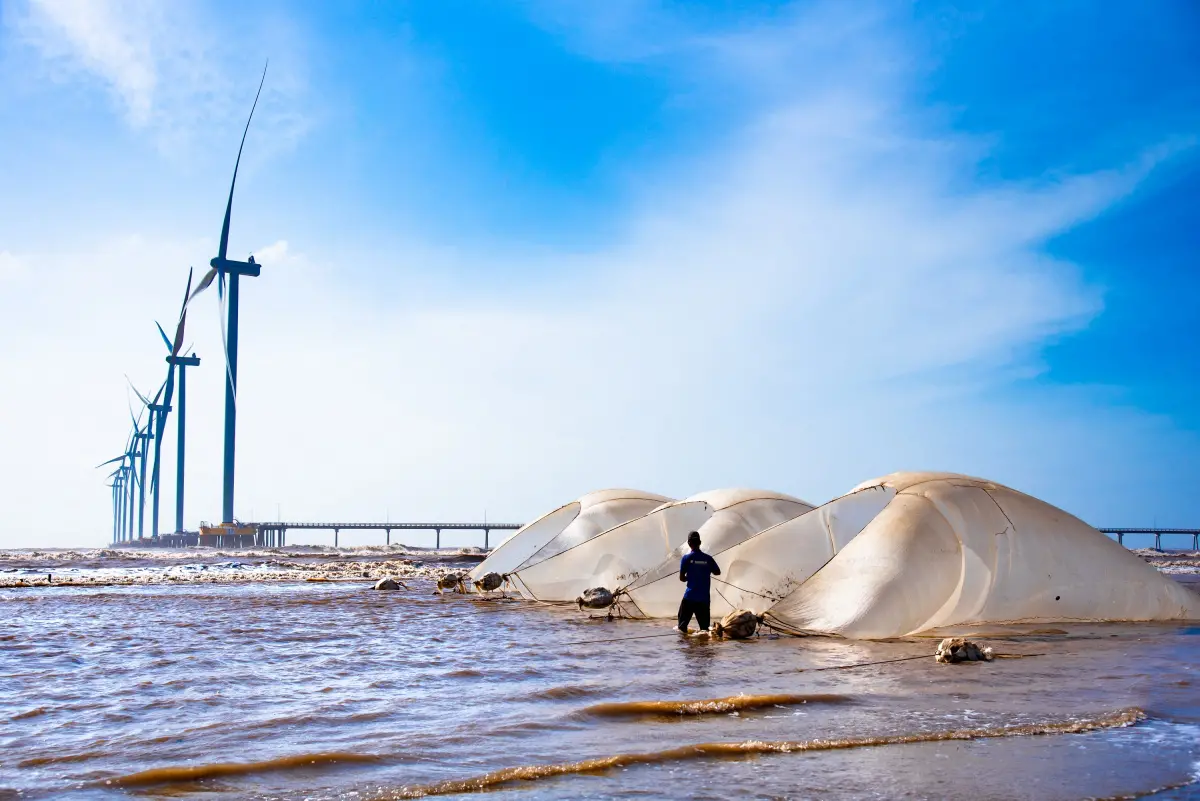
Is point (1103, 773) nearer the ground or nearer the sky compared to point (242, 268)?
nearer the ground

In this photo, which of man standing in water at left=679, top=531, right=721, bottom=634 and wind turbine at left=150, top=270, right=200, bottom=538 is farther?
wind turbine at left=150, top=270, right=200, bottom=538

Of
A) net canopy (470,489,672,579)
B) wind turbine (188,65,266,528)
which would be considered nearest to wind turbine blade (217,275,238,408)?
wind turbine (188,65,266,528)

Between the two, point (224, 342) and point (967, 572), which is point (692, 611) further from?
point (224, 342)

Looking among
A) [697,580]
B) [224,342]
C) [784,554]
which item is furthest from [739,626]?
[224,342]

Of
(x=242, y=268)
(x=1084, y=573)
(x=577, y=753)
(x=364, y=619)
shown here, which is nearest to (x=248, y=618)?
(x=364, y=619)

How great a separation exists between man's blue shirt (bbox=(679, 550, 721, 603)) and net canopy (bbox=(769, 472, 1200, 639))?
114cm

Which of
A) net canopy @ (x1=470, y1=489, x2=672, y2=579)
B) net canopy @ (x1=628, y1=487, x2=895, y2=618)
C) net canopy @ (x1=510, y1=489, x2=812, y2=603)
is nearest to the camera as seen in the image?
net canopy @ (x1=628, y1=487, x2=895, y2=618)

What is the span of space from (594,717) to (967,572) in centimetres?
738

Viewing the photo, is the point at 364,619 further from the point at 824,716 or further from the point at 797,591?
the point at 824,716

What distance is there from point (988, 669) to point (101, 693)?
9059mm

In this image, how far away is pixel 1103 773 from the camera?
5.60 metres

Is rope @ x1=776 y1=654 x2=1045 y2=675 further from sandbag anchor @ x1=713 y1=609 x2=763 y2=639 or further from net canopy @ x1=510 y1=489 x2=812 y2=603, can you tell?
net canopy @ x1=510 y1=489 x2=812 y2=603

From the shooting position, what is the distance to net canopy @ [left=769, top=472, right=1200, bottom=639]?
12234 millimetres

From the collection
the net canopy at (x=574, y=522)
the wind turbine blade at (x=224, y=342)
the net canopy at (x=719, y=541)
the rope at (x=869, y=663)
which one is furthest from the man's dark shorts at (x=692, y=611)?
the wind turbine blade at (x=224, y=342)
